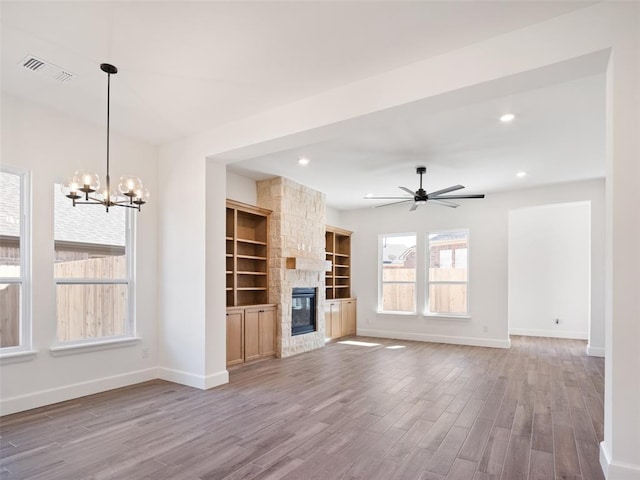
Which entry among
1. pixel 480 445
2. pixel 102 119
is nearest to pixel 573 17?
pixel 480 445

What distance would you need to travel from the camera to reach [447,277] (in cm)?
825

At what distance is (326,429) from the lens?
3359mm

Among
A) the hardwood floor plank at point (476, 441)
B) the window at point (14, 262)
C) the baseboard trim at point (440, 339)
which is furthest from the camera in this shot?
the baseboard trim at point (440, 339)

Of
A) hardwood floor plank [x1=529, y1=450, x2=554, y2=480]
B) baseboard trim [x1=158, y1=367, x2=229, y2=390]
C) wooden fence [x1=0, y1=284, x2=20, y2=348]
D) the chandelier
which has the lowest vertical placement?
A: baseboard trim [x1=158, y1=367, x2=229, y2=390]

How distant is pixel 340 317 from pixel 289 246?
2.62 meters

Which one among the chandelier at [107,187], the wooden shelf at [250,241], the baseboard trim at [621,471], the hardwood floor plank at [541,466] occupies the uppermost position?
the chandelier at [107,187]

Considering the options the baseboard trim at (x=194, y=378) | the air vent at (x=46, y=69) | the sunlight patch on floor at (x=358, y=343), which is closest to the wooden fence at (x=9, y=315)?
the baseboard trim at (x=194, y=378)

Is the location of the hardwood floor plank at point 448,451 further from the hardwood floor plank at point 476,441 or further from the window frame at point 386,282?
the window frame at point 386,282

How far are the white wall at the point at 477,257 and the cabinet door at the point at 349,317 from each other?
248mm

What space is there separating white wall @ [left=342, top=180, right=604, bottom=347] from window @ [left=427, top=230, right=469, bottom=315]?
174 mm

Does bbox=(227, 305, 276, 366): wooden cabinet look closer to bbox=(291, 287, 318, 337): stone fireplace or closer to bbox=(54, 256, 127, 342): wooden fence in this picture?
bbox=(291, 287, 318, 337): stone fireplace

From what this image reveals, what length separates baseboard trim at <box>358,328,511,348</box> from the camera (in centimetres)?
752

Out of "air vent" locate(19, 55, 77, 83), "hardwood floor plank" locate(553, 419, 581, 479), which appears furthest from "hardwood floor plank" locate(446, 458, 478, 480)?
"air vent" locate(19, 55, 77, 83)

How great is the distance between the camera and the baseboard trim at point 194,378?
4519 mm
